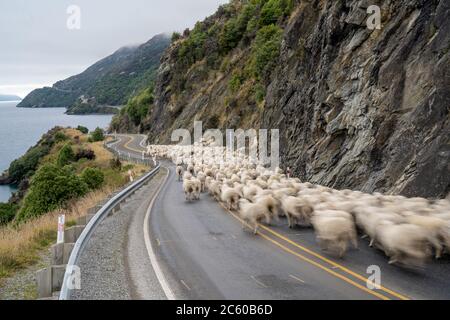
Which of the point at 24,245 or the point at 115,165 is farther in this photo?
the point at 115,165

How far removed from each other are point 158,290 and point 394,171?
38.3 feet

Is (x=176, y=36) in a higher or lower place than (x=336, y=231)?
higher

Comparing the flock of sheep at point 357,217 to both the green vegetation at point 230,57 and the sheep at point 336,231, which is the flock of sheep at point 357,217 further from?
the green vegetation at point 230,57

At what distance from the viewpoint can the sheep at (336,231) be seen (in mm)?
11273

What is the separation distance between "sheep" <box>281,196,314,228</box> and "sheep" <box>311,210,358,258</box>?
2.67 metres

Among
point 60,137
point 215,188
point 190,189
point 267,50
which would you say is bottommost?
point 60,137

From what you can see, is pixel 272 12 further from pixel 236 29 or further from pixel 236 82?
pixel 236 29

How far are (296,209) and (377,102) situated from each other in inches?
345

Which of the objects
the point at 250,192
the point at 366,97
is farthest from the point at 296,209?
the point at 366,97

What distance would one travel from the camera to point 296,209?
47.7 feet

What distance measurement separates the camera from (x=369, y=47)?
2300 centimetres

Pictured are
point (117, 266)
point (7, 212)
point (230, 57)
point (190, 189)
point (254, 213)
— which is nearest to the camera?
point (117, 266)

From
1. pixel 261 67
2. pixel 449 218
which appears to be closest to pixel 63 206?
pixel 449 218

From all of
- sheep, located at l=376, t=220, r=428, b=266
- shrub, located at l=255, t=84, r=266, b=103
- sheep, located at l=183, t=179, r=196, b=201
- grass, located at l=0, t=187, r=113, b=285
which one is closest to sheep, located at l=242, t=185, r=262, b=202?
sheep, located at l=183, t=179, r=196, b=201
